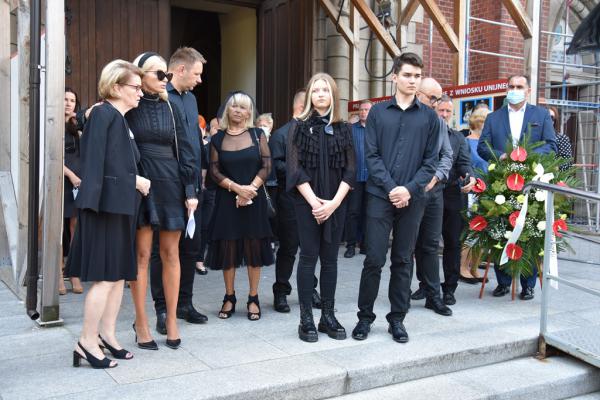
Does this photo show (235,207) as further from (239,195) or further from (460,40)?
(460,40)

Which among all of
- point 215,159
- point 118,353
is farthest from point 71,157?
point 118,353

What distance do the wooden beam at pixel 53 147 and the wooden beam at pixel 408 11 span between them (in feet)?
19.9

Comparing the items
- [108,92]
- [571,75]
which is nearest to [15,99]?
[108,92]

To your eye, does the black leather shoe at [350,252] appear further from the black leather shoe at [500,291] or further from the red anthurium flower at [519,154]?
the red anthurium flower at [519,154]

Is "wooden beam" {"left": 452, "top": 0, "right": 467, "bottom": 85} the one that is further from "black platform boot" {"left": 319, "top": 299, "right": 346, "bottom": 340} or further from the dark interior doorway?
the dark interior doorway

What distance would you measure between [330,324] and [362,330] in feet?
0.72

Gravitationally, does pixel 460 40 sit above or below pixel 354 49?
below

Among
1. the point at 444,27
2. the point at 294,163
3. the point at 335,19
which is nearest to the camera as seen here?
the point at 294,163

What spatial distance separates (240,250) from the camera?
15.8 ft

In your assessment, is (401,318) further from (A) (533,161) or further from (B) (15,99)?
(B) (15,99)

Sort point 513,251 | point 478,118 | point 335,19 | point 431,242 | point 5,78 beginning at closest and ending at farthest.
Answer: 1. point 431,242
2. point 513,251
3. point 5,78
4. point 478,118
5. point 335,19

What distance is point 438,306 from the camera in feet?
16.6

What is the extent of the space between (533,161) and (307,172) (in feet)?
7.33

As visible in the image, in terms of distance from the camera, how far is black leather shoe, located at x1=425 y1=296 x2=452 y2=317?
5.03 meters
